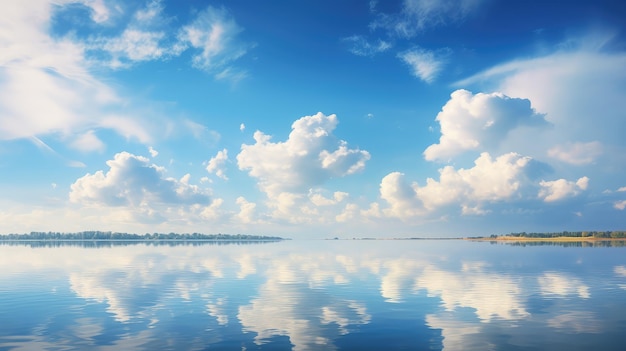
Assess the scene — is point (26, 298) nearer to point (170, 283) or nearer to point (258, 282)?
point (170, 283)

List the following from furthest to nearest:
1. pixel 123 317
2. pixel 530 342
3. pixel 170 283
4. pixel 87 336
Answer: pixel 170 283 < pixel 123 317 < pixel 87 336 < pixel 530 342

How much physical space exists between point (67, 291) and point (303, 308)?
3836 cm

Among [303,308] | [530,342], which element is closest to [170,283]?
[303,308]

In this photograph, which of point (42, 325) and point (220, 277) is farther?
point (220, 277)

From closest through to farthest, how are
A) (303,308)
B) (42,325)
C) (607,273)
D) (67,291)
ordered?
1. (42,325)
2. (303,308)
3. (67,291)
4. (607,273)

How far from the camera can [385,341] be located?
33.2 meters

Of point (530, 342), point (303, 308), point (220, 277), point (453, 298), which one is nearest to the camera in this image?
point (530, 342)

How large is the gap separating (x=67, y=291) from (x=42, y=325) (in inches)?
1003

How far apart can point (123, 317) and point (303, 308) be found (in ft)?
61.7

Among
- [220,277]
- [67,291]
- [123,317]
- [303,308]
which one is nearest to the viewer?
[123,317]

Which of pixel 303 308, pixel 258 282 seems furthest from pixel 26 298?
pixel 303 308

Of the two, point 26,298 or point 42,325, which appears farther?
point 26,298

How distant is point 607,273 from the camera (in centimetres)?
8612

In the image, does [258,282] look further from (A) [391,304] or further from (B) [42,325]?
(B) [42,325]
